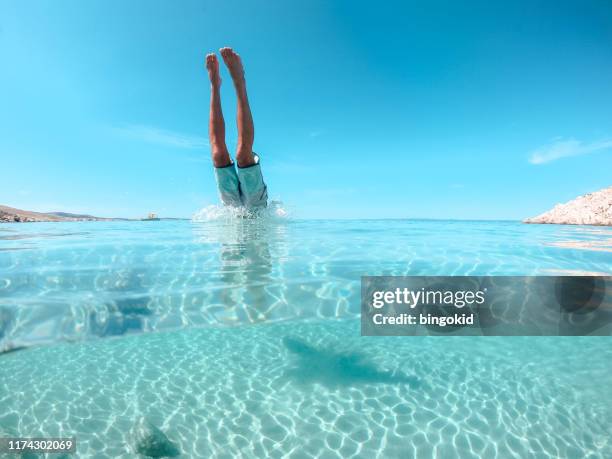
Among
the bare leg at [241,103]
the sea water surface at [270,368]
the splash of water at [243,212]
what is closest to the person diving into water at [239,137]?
the bare leg at [241,103]

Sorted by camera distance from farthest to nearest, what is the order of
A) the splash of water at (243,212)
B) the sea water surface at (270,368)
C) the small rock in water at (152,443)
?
the splash of water at (243,212)
the sea water surface at (270,368)
the small rock in water at (152,443)

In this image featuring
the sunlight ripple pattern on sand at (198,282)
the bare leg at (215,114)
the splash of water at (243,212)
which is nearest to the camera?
the sunlight ripple pattern on sand at (198,282)

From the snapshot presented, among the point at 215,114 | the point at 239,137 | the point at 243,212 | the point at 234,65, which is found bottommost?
the point at 243,212

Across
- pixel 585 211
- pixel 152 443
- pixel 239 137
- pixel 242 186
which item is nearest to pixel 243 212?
pixel 242 186

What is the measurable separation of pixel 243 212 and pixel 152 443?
25.7ft

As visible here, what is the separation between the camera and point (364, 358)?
156 inches

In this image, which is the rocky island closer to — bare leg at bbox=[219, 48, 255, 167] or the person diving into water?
the person diving into water

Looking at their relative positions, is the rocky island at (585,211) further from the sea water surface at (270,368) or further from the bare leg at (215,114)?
the bare leg at (215,114)

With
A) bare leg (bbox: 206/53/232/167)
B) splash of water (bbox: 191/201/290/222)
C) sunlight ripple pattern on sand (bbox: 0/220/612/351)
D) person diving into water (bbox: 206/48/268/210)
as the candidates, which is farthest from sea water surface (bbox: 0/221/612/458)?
splash of water (bbox: 191/201/290/222)

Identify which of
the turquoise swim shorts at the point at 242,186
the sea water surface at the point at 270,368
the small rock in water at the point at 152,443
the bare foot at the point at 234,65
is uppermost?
the bare foot at the point at 234,65

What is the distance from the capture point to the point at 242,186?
8062mm

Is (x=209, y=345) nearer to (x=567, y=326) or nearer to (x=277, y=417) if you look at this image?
(x=277, y=417)

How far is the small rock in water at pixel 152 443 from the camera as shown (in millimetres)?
2613

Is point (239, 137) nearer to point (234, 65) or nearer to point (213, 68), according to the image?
point (234, 65)
